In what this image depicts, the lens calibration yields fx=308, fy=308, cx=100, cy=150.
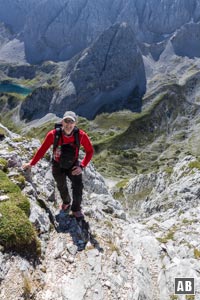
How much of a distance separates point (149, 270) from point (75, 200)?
19.2 feet

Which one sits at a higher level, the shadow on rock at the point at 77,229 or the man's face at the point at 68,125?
the man's face at the point at 68,125

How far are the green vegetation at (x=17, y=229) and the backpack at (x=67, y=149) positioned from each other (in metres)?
3.22

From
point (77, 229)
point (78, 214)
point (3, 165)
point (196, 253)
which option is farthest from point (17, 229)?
point (196, 253)

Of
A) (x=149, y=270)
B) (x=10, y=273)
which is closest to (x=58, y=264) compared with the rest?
(x=10, y=273)

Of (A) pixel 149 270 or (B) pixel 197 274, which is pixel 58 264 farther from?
(B) pixel 197 274

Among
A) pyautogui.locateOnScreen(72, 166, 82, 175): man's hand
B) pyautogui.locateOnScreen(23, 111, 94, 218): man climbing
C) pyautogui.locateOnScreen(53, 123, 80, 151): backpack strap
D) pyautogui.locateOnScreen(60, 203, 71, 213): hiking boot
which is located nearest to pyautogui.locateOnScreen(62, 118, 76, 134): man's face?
pyautogui.locateOnScreen(23, 111, 94, 218): man climbing

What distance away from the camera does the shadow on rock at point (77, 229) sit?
17.4 m

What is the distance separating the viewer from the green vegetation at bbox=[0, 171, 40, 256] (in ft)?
46.3

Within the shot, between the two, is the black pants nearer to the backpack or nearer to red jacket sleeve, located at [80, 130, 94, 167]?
the backpack

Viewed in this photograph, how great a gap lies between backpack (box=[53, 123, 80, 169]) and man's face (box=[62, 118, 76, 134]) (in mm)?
373

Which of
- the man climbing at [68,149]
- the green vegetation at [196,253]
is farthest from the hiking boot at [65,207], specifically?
the green vegetation at [196,253]

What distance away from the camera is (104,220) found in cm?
2158

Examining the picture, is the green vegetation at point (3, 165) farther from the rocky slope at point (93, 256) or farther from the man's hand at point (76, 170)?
the man's hand at point (76, 170)

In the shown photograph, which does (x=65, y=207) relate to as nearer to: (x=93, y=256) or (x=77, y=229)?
(x=77, y=229)
